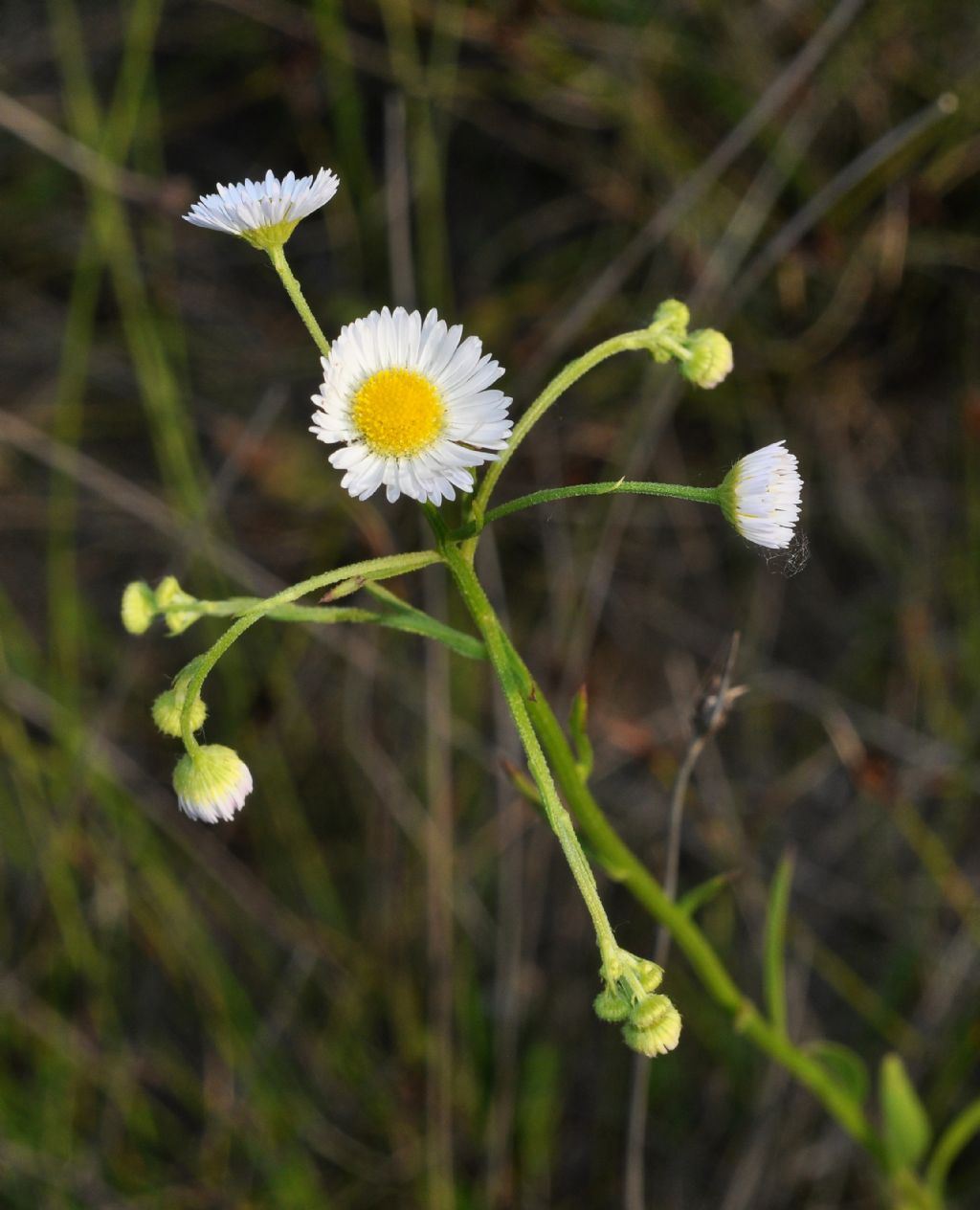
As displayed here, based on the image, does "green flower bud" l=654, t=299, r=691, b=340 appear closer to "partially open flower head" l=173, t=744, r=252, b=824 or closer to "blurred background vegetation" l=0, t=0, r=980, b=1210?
"partially open flower head" l=173, t=744, r=252, b=824

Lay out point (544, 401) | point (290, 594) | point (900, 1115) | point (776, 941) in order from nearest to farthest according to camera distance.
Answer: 1. point (290, 594)
2. point (544, 401)
3. point (776, 941)
4. point (900, 1115)

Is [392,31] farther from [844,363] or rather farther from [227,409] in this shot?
[844,363]

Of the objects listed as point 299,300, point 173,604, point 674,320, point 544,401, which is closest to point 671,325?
point 674,320

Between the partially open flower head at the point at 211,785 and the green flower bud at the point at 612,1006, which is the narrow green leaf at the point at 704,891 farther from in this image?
the partially open flower head at the point at 211,785

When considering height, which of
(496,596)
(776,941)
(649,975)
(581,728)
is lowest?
(649,975)

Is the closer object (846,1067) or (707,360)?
(707,360)

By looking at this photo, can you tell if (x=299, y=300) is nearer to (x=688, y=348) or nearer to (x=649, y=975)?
(x=688, y=348)

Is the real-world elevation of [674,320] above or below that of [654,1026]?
above

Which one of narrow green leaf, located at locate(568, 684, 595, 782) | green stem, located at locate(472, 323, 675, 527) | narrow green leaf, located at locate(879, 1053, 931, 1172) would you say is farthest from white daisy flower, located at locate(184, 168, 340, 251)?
narrow green leaf, located at locate(879, 1053, 931, 1172)

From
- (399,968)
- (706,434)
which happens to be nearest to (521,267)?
(706,434)
